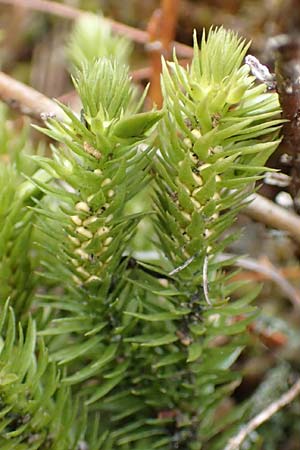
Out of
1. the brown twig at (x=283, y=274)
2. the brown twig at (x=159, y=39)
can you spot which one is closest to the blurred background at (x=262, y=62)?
the brown twig at (x=283, y=274)

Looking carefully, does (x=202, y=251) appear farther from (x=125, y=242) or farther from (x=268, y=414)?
(x=268, y=414)

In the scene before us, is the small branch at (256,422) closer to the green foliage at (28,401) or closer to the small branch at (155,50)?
the green foliage at (28,401)

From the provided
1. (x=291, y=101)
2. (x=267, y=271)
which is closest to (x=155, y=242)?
(x=291, y=101)

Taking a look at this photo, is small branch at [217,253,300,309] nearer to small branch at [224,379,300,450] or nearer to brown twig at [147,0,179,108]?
small branch at [224,379,300,450]

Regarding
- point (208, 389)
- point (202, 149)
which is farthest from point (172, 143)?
point (208, 389)

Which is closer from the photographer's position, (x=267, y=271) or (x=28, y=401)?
(x=28, y=401)

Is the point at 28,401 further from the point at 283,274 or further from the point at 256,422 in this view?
the point at 283,274

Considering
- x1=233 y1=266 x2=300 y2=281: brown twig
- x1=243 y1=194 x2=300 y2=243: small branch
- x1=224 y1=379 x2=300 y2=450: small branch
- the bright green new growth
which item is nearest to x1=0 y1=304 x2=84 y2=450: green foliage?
the bright green new growth
